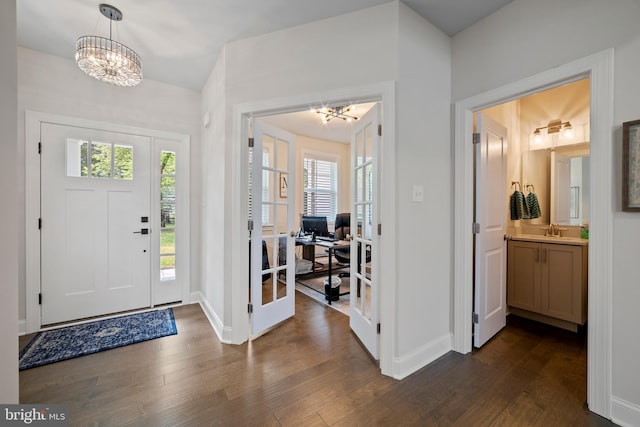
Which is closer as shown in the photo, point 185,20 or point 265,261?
point 185,20

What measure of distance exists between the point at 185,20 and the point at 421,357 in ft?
10.9

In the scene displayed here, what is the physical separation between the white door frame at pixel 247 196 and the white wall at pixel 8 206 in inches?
54.7

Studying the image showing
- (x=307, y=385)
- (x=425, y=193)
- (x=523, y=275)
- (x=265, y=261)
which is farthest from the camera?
(x=523, y=275)

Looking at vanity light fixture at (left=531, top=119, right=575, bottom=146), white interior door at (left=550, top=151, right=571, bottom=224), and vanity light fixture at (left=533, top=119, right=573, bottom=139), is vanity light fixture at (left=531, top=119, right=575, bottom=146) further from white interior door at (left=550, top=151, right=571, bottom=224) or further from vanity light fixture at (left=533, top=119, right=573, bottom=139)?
white interior door at (left=550, top=151, right=571, bottom=224)

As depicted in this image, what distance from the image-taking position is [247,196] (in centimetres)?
242

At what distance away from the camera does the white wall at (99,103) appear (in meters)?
2.59

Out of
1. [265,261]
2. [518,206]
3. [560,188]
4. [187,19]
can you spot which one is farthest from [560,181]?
[187,19]

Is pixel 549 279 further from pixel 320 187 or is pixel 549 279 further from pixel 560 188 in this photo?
pixel 320 187

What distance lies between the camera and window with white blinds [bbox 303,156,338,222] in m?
5.46

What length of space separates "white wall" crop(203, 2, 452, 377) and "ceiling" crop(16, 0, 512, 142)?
0.09 metres

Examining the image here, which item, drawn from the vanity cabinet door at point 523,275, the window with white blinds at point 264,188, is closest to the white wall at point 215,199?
the window with white blinds at point 264,188

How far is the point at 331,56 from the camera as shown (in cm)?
211

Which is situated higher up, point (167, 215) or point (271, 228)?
point (167, 215)

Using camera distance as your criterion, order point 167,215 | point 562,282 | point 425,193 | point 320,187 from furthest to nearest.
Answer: point 320,187, point 167,215, point 562,282, point 425,193
